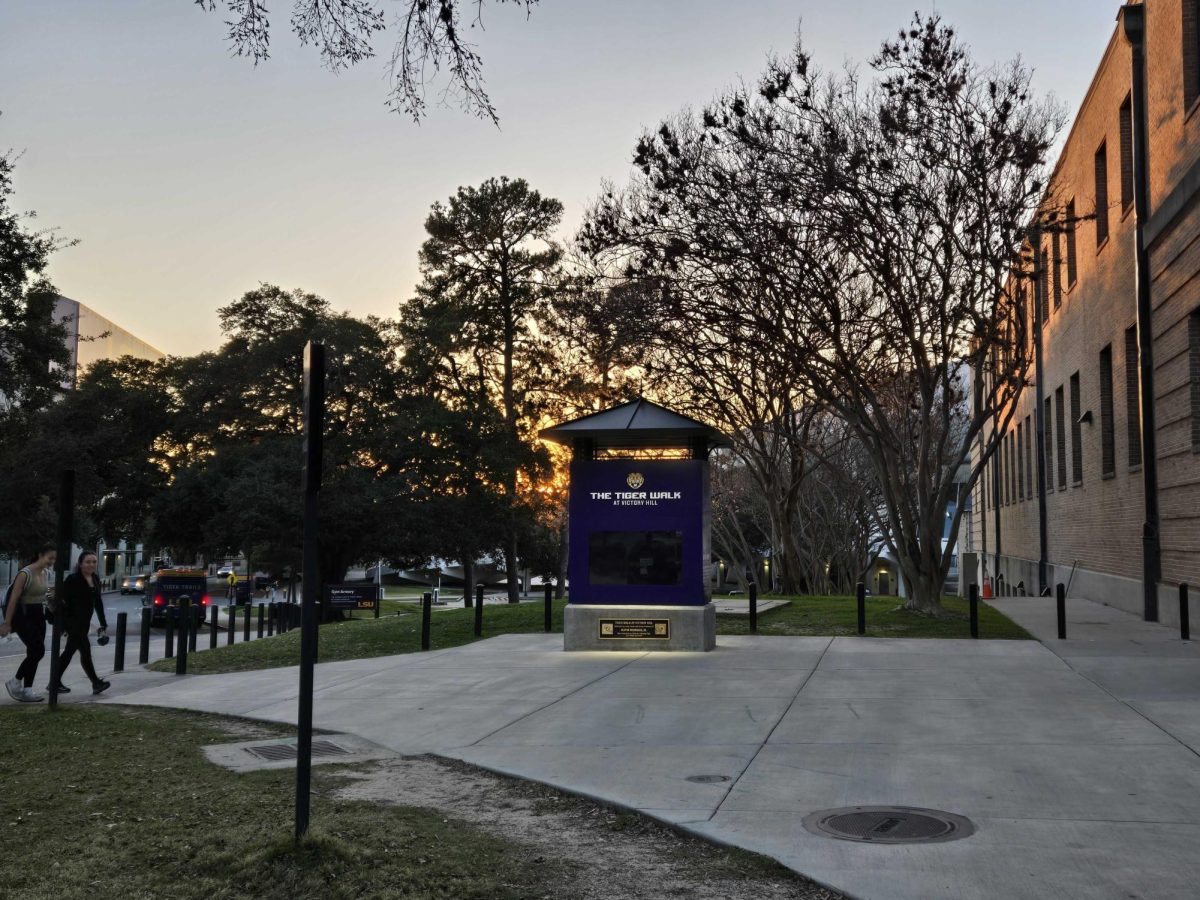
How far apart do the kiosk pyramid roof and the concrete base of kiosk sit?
244 centimetres

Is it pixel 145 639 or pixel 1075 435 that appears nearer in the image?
pixel 145 639

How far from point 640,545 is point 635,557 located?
0.61ft

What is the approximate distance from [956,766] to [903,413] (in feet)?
71.6

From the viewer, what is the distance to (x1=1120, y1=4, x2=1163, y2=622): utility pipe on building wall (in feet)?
65.6

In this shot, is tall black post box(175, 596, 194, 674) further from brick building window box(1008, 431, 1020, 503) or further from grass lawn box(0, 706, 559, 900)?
brick building window box(1008, 431, 1020, 503)

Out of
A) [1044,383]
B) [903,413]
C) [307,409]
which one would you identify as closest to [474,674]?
[307,409]

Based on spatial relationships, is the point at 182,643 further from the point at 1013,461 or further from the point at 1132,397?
the point at 1013,461

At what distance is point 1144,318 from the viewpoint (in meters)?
20.2

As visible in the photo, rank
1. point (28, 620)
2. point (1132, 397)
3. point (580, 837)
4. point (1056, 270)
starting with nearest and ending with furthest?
point (580, 837) < point (28, 620) < point (1132, 397) < point (1056, 270)

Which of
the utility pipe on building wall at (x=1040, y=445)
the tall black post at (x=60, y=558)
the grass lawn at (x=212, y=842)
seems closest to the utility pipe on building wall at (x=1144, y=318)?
the utility pipe on building wall at (x=1040, y=445)

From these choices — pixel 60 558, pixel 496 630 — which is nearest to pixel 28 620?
pixel 60 558

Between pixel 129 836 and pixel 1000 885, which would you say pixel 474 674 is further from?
pixel 1000 885

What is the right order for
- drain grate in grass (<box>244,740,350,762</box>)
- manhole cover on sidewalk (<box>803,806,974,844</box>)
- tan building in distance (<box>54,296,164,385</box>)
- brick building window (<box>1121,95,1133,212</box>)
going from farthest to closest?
tan building in distance (<box>54,296,164,385</box>) → brick building window (<box>1121,95,1133,212</box>) → drain grate in grass (<box>244,740,350,762</box>) → manhole cover on sidewalk (<box>803,806,974,844</box>)

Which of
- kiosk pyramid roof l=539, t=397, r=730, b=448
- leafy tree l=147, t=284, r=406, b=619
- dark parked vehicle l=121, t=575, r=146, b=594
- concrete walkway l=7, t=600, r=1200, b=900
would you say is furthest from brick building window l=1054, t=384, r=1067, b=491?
dark parked vehicle l=121, t=575, r=146, b=594
